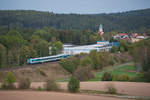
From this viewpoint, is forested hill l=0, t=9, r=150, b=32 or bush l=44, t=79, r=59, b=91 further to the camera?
forested hill l=0, t=9, r=150, b=32

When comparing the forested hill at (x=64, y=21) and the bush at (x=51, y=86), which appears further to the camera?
the forested hill at (x=64, y=21)

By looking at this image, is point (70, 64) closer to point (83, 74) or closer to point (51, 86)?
point (83, 74)

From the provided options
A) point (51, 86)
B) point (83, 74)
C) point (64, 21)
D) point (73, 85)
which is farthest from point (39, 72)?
point (64, 21)

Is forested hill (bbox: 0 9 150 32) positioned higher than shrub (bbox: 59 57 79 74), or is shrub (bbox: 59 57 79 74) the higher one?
forested hill (bbox: 0 9 150 32)

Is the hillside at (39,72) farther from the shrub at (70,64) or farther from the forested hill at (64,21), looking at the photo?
the forested hill at (64,21)

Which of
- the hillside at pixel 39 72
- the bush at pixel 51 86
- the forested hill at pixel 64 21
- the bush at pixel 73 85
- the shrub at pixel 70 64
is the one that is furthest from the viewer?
the forested hill at pixel 64 21

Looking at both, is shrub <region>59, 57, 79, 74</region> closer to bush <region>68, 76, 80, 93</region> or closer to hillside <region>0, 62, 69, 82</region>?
hillside <region>0, 62, 69, 82</region>

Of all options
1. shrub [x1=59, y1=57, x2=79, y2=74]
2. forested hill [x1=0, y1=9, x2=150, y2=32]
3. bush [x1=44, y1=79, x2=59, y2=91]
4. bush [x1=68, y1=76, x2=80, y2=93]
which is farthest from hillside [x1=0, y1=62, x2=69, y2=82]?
forested hill [x1=0, y1=9, x2=150, y2=32]

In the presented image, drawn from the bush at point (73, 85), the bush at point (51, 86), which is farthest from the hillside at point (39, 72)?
the bush at point (73, 85)

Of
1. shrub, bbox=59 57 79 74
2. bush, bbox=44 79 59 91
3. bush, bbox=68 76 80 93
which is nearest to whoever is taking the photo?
bush, bbox=68 76 80 93

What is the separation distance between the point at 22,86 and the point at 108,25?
11615 centimetres

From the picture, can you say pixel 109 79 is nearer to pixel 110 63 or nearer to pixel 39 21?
pixel 110 63

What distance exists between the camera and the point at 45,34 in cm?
6681

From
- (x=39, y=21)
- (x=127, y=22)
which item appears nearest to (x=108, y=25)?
(x=127, y=22)
